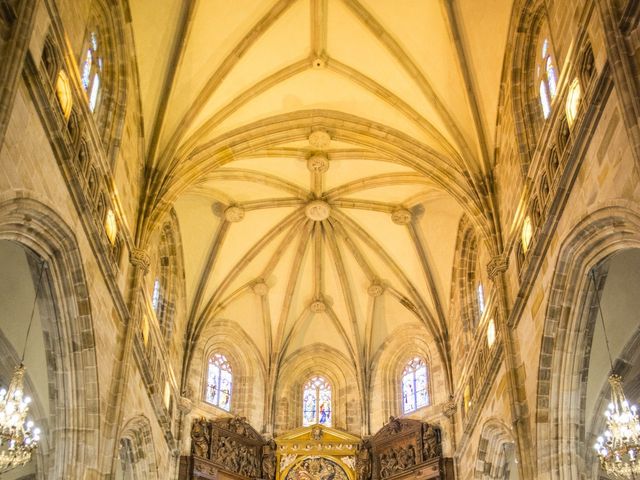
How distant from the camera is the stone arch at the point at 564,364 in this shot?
13.4 metres

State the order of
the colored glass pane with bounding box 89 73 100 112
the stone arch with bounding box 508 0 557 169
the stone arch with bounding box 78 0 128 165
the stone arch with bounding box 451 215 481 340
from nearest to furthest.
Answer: the colored glass pane with bounding box 89 73 100 112 < the stone arch with bounding box 508 0 557 169 < the stone arch with bounding box 78 0 128 165 < the stone arch with bounding box 451 215 481 340

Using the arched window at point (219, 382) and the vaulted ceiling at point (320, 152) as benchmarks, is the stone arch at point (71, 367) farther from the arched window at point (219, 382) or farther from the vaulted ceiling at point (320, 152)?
the arched window at point (219, 382)

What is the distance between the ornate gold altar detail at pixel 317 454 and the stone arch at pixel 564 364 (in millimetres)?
9860

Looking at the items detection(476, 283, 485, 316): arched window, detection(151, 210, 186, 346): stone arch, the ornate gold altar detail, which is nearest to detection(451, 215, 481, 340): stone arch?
detection(476, 283, 485, 316): arched window

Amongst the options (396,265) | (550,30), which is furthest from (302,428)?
(550,30)

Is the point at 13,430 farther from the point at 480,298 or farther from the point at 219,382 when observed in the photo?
the point at 219,382

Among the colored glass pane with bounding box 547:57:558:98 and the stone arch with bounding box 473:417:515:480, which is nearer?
the colored glass pane with bounding box 547:57:558:98

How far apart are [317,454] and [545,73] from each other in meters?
12.4

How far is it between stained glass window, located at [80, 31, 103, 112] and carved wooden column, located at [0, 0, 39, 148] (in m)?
3.88

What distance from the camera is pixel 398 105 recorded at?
19.8 meters

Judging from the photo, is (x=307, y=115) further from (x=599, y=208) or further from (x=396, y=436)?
(x=599, y=208)

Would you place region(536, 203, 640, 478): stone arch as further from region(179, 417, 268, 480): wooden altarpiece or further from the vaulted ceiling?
region(179, 417, 268, 480): wooden altarpiece

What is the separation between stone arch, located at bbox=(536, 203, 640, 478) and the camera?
1337cm

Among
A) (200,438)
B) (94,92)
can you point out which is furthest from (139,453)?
(94,92)
